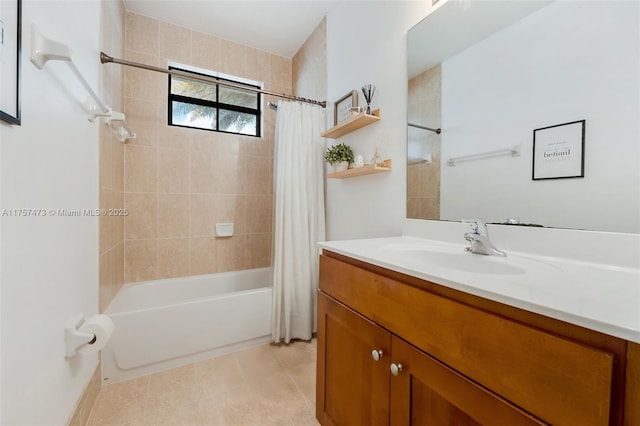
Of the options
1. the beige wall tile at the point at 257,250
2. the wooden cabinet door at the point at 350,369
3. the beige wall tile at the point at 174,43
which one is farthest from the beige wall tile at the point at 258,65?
the wooden cabinet door at the point at 350,369

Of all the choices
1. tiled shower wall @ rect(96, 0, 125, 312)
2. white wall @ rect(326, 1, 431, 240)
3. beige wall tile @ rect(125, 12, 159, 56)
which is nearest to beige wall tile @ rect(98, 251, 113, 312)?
tiled shower wall @ rect(96, 0, 125, 312)

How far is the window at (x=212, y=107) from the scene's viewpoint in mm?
2281

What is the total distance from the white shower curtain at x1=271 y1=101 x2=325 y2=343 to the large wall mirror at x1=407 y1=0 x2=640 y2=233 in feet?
2.82

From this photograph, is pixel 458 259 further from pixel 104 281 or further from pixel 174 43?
pixel 174 43

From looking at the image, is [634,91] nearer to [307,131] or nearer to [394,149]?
[394,149]

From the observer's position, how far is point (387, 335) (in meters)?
0.79

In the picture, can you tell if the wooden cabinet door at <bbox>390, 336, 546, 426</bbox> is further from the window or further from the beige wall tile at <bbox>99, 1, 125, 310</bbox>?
the window

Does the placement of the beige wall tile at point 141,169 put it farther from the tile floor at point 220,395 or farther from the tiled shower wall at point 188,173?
the tile floor at point 220,395

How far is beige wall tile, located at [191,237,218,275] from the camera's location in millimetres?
2297

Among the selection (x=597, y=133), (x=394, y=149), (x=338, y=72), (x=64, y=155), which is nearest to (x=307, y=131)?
(x=338, y=72)

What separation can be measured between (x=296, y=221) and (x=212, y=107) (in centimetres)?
A: 144

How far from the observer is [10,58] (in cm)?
60

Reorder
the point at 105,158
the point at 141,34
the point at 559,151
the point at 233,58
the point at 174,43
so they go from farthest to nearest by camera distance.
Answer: the point at 233,58 → the point at 174,43 → the point at 141,34 → the point at 105,158 → the point at 559,151

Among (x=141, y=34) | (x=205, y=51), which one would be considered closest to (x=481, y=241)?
(x=205, y=51)
